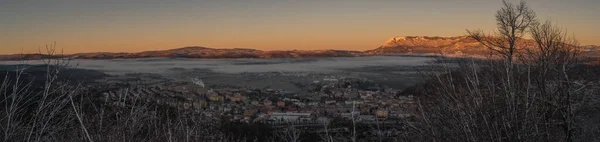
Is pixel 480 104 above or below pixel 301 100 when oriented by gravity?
above

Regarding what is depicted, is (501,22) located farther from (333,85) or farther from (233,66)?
(233,66)

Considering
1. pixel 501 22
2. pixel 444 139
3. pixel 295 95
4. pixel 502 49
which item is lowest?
pixel 295 95

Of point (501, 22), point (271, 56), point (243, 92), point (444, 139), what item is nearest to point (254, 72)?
point (271, 56)

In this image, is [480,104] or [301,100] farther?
[301,100]

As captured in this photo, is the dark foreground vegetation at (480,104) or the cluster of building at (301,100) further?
the cluster of building at (301,100)

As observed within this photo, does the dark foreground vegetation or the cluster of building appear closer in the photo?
the dark foreground vegetation

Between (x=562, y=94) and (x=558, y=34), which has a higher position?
(x=558, y=34)

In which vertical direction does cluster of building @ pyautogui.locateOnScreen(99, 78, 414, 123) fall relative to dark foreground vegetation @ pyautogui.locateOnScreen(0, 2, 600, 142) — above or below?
below

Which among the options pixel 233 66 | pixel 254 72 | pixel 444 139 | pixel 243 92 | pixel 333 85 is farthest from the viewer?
pixel 233 66

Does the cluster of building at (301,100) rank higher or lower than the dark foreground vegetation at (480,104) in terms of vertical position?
lower

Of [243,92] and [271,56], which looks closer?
[243,92]

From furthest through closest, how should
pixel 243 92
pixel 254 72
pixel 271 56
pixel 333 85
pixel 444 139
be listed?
pixel 271 56
pixel 254 72
pixel 333 85
pixel 243 92
pixel 444 139
